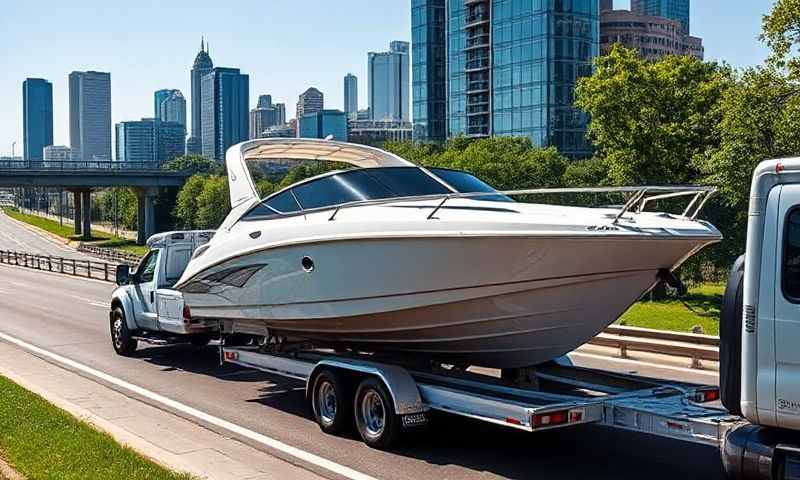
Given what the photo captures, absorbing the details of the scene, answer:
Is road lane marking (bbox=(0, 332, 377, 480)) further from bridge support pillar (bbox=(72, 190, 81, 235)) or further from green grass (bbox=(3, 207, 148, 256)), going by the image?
bridge support pillar (bbox=(72, 190, 81, 235))

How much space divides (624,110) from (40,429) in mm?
20005

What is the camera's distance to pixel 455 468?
8.88 m

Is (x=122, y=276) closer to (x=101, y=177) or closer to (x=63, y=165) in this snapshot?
(x=101, y=177)

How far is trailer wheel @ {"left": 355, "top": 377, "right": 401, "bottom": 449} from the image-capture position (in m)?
9.30

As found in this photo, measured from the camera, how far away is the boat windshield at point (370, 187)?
10.5 meters

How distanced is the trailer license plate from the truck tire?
325 centimetres

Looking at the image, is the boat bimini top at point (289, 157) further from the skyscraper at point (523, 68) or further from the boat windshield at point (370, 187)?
the skyscraper at point (523, 68)

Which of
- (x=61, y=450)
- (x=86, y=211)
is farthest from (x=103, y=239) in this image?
(x=61, y=450)

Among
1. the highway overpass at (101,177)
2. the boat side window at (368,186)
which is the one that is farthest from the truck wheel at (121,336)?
the highway overpass at (101,177)

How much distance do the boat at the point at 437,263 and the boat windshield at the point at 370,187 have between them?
20mm

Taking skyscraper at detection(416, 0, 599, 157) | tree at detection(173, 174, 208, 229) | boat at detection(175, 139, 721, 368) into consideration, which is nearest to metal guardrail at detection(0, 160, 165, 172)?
tree at detection(173, 174, 208, 229)

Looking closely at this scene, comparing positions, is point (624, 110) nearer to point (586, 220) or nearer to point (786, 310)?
point (586, 220)

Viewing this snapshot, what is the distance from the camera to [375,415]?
32.0 feet

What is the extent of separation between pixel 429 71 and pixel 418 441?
3815 inches
